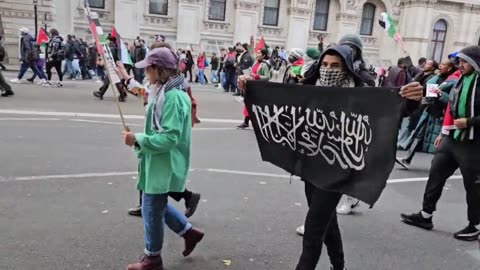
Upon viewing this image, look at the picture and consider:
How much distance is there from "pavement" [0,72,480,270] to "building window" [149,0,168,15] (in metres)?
21.2

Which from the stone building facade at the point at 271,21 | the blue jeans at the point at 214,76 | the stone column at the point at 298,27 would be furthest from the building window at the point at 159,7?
the stone column at the point at 298,27

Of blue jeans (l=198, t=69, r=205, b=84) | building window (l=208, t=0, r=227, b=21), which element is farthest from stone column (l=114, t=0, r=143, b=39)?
blue jeans (l=198, t=69, r=205, b=84)

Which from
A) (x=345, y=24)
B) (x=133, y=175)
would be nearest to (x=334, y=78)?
(x=133, y=175)

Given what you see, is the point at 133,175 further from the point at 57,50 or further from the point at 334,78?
the point at 57,50

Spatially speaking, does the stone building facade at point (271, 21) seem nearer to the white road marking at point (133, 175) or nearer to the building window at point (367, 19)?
the building window at point (367, 19)

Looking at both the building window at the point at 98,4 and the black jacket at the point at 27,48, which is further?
the building window at the point at 98,4

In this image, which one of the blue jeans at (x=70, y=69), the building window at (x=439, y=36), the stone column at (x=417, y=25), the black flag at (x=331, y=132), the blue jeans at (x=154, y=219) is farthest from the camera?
the building window at (x=439, y=36)

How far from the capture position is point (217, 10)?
2962cm

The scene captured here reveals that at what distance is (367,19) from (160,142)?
3313 centimetres

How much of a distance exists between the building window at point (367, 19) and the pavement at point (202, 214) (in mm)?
27025

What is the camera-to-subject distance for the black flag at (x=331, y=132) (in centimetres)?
289

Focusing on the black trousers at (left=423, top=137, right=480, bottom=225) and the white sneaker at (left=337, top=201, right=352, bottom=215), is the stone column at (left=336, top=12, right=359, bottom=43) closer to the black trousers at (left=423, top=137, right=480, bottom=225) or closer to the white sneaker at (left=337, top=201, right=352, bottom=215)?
the white sneaker at (left=337, top=201, right=352, bottom=215)

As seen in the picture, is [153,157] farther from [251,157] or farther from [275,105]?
[251,157]

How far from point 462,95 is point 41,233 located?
408 centimetres
